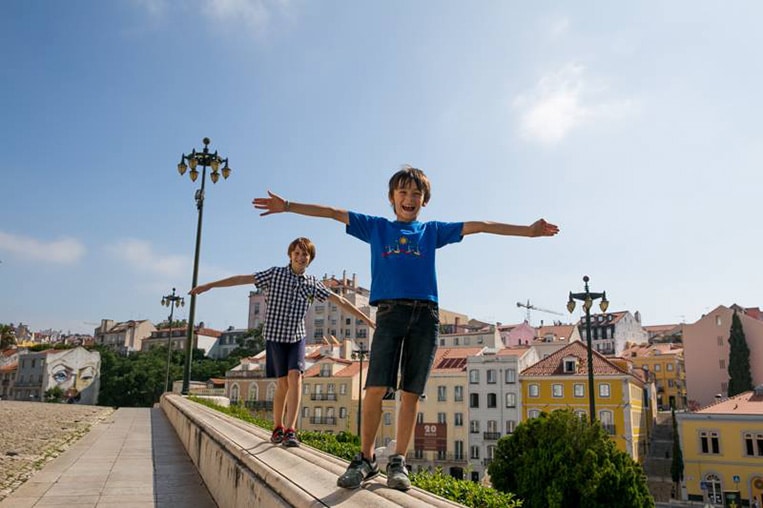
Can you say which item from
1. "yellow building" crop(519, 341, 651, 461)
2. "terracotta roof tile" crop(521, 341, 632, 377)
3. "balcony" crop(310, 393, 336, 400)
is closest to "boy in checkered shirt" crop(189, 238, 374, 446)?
"yellow building" crop(519, 341, 651, 461)

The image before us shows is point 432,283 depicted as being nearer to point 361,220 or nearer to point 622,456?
point 361,220

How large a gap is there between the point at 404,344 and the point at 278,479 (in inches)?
39.4

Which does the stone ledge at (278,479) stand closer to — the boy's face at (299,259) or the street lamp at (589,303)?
the boy's face at (299,259)

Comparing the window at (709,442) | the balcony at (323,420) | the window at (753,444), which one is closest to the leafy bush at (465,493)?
the window at (753,444)

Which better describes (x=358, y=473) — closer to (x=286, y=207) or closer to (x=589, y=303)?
(x=286, y=207)

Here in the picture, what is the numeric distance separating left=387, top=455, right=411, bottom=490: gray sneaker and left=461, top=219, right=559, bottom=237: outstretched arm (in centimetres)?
141

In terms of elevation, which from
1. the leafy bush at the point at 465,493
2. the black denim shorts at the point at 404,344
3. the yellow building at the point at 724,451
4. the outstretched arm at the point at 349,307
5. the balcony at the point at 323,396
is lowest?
the yellow building at the point at 724,451

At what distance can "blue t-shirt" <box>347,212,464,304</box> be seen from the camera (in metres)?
3.29

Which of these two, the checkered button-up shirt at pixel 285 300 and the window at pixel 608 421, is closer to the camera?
the checkered button-up shirt at pixel 285 300

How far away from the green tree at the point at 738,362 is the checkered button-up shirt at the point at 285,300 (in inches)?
2434

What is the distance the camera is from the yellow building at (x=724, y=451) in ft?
118

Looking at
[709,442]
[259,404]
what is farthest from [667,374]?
[259,404]

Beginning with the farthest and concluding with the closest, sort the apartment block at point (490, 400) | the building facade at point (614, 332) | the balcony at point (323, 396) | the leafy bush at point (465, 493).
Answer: the building facade at point (614, 332) → the balcony at point (323, 396) → the apartment block at point (490, 400) → the leafy bush at point (465, 493)

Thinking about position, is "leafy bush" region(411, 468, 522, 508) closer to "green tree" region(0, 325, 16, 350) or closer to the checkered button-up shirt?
the checkered button-up shirt
